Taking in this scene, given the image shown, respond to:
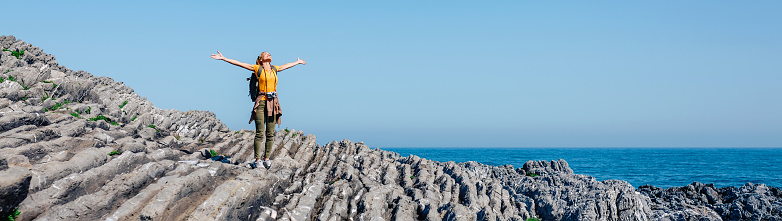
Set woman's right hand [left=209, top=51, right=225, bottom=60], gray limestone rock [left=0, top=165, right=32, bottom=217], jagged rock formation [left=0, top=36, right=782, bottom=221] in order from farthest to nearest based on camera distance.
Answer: woman's right hand [left=209, top=51, right=225, bottom=60] → jagged rock formation [left=0, top=36, right=782, bottom=221] → gray limestone rock [left=0, top=165, right=32, bottom=217]

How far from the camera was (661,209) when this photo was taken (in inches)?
915

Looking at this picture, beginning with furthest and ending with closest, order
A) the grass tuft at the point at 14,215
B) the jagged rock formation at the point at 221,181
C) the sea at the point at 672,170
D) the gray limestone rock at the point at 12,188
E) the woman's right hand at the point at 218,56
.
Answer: the sea at the point at 672,170 < the woman's right hand at the point at 218,56 < the jagged rock formation at the point at 221,181 < the grass tuft at the point at 14,215 < the gray limestone rock at the point at 12,188

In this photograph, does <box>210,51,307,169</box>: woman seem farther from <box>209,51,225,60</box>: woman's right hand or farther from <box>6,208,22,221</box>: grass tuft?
<box>6,208,22,221</box>: grass tuft

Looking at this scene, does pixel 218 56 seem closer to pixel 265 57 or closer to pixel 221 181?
pixel 265 57

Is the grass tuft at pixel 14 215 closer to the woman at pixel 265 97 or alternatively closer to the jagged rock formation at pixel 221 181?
the jagged rock formation at pixel 221 181

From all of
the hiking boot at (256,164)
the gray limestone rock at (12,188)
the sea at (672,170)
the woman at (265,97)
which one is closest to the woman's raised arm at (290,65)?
the woman at (265,97)

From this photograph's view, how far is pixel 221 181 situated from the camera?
12.0m

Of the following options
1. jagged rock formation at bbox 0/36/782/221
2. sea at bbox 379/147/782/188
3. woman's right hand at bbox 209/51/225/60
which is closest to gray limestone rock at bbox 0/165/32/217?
jagged rock formation at bbox 0/36/782/221

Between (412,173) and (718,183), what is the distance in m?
48.5

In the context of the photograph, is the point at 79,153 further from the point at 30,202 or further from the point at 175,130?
the point at 175,130

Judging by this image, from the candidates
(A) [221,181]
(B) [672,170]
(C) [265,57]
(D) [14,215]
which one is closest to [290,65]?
(C) [265,57]

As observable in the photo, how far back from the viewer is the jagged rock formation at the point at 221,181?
10086 mm

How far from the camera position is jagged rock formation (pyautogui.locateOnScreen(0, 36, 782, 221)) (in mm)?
10086

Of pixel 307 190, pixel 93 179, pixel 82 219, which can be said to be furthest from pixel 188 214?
pixel 307 190
